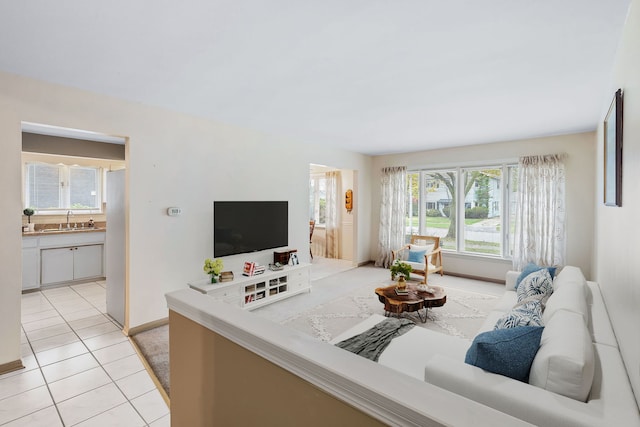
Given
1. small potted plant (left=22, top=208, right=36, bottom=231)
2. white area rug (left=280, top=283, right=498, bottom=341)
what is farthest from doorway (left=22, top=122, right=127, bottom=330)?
white area rug (left=280, top=283, right=498, bottom=341)

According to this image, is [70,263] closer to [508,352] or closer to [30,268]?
[30,268]

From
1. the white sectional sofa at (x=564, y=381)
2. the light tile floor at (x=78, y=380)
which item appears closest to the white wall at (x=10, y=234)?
the light tile floor at (x=78, y=380)

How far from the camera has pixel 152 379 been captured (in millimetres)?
2502

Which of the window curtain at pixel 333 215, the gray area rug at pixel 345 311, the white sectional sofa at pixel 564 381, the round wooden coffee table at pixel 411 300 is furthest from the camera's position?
the window curtain at pixel 333 215

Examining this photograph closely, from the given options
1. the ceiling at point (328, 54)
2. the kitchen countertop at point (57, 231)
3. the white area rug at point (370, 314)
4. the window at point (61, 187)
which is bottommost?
the white area rug at point (370, 314)

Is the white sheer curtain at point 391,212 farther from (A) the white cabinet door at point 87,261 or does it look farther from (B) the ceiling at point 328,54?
(A) the white cabinet door at point 87,261

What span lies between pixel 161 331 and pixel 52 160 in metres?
4.27

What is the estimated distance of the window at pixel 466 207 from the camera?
545 centimetres

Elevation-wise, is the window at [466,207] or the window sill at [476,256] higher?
the window at [466,207]

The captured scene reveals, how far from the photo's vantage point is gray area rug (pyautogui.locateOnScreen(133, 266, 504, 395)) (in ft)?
10.4

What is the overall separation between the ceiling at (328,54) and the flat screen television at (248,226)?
1272mm

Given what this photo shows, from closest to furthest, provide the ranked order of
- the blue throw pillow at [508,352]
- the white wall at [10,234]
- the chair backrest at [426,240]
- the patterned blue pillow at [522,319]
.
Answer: the blue throw pillow at [508,352], the patterned blue pillow at [522,319], the white wall at [10,234], the chair backrest at [426,240]

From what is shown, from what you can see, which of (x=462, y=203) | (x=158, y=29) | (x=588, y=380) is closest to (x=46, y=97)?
(x=158, y=29)

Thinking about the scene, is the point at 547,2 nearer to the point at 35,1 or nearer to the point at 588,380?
the point at 588,380
